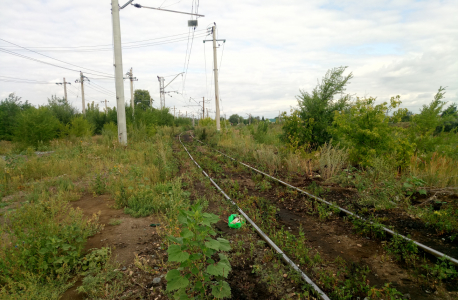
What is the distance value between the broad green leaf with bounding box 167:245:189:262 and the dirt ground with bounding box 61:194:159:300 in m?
1.39

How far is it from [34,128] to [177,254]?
17.8 meters

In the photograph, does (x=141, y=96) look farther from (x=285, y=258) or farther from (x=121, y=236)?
(x=285, y=258)

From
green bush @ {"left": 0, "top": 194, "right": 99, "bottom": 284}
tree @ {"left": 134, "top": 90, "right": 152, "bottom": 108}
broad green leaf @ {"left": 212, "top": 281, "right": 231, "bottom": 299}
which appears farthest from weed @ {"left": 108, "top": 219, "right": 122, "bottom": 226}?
tree @ {"left": 134, "top": 90, "right": 152, "bottom": 108}

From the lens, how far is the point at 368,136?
784 centimetres

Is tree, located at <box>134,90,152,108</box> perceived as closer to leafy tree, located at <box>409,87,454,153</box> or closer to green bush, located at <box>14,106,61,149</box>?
green bush, located at <box>14,106,61,149</box>

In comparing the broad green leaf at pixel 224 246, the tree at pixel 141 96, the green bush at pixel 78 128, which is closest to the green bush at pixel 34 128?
the green bush at pixel 78 128

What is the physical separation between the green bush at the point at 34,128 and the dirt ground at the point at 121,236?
42.5 ft

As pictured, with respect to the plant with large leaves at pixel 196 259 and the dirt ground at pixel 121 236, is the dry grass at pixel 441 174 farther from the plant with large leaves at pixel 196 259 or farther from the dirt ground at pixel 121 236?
the dirt ground at pixel 121 236

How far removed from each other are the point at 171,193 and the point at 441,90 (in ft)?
32.0

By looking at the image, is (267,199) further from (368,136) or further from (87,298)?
(87,298)

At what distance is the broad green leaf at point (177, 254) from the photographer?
2.46m

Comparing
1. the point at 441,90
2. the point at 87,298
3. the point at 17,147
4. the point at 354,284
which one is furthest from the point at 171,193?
the point at 17,147

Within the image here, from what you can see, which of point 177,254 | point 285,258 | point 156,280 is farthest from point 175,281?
point 285,258

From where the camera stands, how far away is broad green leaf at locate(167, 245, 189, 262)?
2.46 metres
